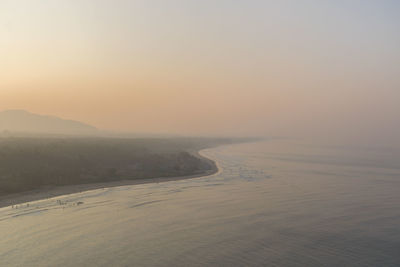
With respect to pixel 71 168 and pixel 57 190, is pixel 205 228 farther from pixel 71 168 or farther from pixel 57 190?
pixel 71 168

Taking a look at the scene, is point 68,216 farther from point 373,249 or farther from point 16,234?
point 373,249

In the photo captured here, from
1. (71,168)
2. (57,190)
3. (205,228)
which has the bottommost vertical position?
(205,228)

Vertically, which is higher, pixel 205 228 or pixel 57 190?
pixel 57 190

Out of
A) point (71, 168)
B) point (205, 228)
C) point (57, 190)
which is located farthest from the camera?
point (71, 168)

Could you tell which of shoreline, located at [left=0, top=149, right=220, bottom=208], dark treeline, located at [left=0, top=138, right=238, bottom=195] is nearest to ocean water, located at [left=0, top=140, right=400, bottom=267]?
shoreline, located at [left=0, top=149, right=220, bottom=208]

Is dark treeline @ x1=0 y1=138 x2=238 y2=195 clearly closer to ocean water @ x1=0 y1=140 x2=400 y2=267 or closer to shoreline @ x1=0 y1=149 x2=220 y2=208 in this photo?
shoreline @ x1=0 y1=149 x2=220 y2=208

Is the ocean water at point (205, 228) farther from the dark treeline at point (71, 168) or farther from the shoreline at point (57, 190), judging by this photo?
the dark treeline at point (71, 168)

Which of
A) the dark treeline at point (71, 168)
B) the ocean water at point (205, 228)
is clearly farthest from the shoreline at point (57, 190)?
the ocean water at point (205, 228)

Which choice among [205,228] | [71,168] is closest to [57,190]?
[71,168]
